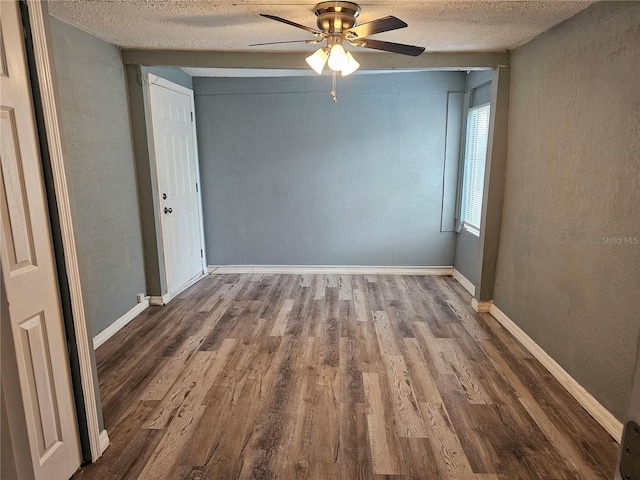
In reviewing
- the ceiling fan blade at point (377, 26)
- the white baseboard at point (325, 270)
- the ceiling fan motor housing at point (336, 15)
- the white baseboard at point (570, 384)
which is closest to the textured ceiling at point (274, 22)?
the ceiling fan motor housing at point (336, 15)

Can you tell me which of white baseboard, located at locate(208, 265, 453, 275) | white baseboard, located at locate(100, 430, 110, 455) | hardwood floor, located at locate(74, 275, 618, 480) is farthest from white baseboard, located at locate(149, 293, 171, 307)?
white baseboard, located at locate(100, 430, 110, 455)

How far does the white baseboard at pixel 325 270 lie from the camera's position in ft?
16.2

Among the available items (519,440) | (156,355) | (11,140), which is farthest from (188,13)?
(519,440)

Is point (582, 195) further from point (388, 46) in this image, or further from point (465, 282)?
point (465, 282)

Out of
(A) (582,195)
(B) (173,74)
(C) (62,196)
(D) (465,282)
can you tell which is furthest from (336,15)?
(D) (465,282)

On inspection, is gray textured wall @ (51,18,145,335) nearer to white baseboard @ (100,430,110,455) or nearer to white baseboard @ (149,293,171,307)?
white baseboard @ (149,293,171,307)

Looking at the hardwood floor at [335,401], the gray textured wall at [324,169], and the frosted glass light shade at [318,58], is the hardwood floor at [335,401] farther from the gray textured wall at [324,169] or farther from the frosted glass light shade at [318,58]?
the frosted glass light shade at [318,58]

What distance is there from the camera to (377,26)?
2.02m

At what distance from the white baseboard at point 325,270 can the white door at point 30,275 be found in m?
3.31

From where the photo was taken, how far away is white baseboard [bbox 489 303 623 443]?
6.83 ft

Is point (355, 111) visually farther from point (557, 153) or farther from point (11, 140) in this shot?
point (11, 140)

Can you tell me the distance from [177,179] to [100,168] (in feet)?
Answer: 3.88

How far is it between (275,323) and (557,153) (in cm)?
260

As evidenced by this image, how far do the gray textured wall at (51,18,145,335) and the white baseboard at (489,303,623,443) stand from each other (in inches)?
128
